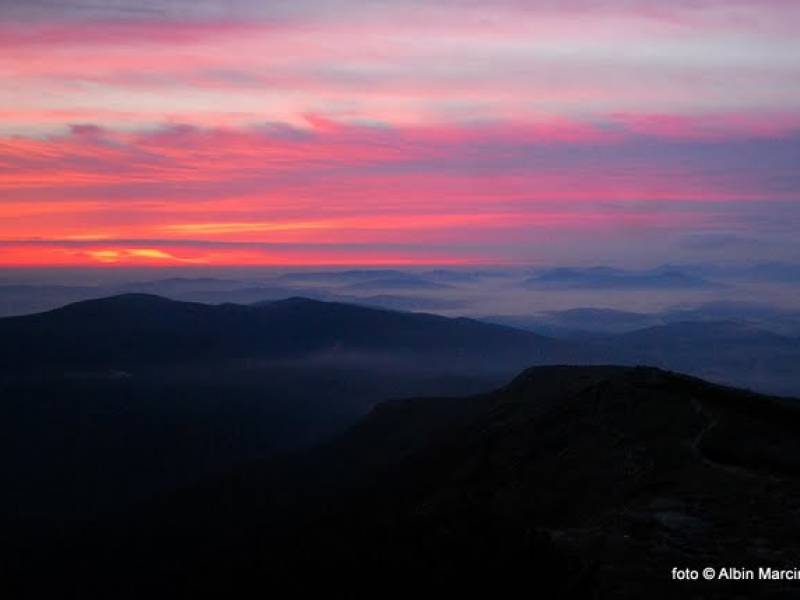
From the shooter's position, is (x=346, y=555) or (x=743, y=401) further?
(x=743, y=401)

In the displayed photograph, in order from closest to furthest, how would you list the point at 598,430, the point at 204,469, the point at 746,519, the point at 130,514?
the point at 746,519 < the point at 598,430 < the point at 130,514 < the point at 204,469

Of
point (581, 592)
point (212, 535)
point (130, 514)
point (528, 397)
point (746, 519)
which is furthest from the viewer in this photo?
point (130, 514)

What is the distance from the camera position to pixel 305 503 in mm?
86375

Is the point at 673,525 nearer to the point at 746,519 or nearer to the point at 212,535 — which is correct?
the point at 746,519

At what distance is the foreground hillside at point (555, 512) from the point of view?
102 ft

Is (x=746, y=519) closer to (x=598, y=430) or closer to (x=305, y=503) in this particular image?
(x=598, y=430)

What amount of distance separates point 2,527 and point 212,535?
43.6m

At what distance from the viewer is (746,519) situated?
33.1 meters

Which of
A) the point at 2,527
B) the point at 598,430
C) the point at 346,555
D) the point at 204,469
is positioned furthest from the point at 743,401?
the point at 204,469

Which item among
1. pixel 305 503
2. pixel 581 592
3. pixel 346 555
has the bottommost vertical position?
pixel 305 503

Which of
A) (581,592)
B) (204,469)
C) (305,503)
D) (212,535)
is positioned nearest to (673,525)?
(581,592)

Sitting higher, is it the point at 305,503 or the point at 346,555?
the point at 346,555

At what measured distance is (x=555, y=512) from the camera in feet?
138

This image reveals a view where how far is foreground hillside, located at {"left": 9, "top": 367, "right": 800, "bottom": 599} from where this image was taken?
31.2 meters
